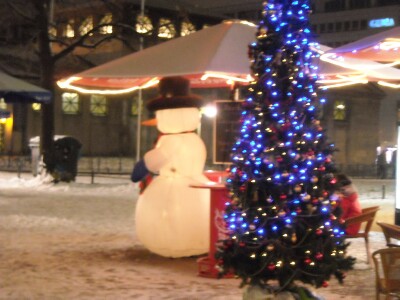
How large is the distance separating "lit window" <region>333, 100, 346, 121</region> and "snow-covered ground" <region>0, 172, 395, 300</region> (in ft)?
93.0

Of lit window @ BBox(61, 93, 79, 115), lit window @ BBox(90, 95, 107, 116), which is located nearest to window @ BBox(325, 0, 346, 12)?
lit window @ BBox(90, 95, 107, 116)

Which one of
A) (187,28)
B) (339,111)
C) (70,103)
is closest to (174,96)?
(187,28)

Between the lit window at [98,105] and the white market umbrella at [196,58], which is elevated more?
the lit window at [98,105]

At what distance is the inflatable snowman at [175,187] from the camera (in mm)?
9688

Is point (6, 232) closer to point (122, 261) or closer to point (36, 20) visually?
point (122, 261)

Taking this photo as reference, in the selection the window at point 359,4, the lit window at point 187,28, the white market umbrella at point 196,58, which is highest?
the window at point 359,4

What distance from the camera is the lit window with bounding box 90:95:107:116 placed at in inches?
1923

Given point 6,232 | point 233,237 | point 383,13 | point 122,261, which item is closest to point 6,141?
point 6,232

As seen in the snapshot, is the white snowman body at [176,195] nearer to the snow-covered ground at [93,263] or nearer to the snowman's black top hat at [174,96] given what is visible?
the snowman's black top hat at [174,96]

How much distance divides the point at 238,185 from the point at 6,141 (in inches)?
1632

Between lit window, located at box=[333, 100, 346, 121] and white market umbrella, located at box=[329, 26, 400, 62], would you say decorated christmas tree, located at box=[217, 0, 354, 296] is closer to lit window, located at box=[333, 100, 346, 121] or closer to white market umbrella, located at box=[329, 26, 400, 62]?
white market umbrella, located at box=[329, 26, 400, 62]

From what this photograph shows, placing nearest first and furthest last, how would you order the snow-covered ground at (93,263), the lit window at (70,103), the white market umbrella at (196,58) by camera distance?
the snow-covered ground at (93,263) < the white market umbrella at (196,58) < the lit window at (70,103)

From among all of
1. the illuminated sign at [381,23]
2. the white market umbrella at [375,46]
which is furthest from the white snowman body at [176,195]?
the illuminated sign at [381,23]

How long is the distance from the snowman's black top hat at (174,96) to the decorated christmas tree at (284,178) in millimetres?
3504
